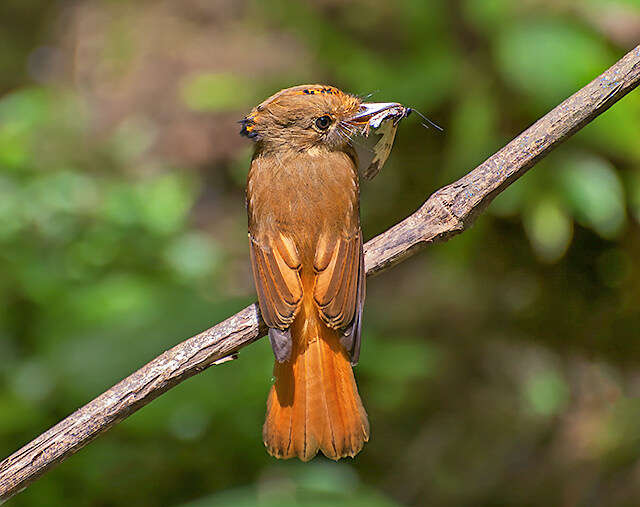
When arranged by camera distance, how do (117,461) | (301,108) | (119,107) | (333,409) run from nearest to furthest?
1. (333,409)
2. (301,108)
3. (117,461)
4. (119,107)

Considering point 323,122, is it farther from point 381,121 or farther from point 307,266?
point 307,266

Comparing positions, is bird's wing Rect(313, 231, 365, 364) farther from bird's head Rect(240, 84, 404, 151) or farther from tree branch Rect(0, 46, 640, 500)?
bird's head Rect(240, 84, 404, 151)

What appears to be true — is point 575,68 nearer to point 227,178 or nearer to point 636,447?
point 636,447

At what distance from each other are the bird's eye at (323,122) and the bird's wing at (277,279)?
13.0 inches

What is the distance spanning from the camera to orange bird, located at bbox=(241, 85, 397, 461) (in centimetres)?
218

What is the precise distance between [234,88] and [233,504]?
8.76 feet

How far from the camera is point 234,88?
189 inches

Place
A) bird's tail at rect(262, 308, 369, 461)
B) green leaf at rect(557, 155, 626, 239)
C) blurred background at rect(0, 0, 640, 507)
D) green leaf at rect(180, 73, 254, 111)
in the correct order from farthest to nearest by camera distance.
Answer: green leaf at rect(180, 73, 254, 111)
green leaf at rect(557, 155, 626, 239)
blurred background at rect(0, 0, 640, 507)
bird's tail at rect(262, 308, 369, 461)

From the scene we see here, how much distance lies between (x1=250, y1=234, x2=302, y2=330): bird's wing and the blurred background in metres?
0.93

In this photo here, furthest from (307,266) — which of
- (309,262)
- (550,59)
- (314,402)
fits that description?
(550,59)

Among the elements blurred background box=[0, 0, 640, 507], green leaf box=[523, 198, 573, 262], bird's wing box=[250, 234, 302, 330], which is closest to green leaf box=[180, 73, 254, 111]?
blurred background box=[0, 0, 640, 507]

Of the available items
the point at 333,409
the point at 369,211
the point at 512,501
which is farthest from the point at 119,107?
the point at 333,409

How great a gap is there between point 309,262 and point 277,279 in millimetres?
100

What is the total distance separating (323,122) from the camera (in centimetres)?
237
